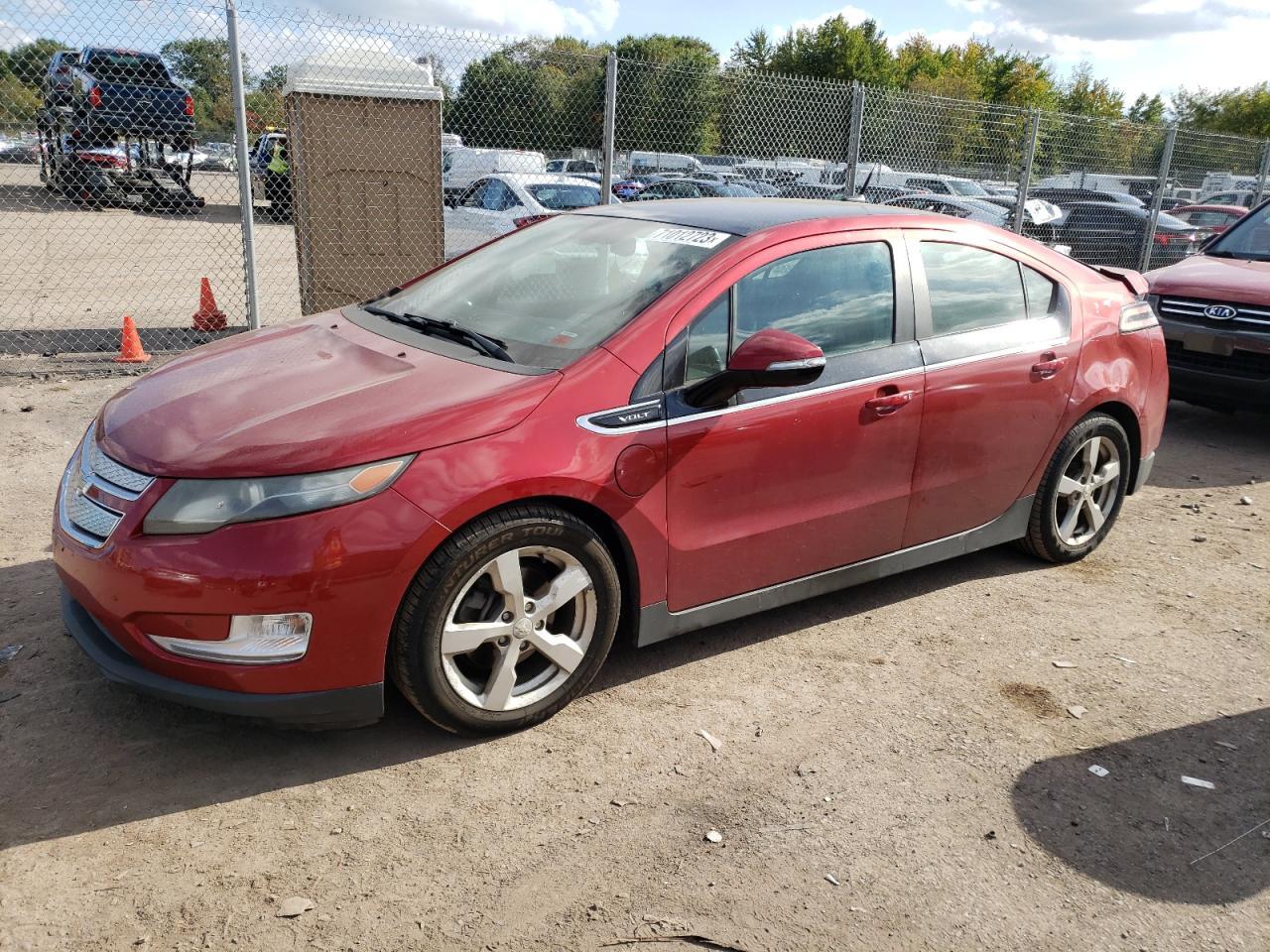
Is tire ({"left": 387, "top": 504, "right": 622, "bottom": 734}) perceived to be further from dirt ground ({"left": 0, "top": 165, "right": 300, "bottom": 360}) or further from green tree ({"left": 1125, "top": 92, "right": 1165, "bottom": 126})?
green tree ({"left": 1125, "top": 92, "right": 1165, "bottom": 126})

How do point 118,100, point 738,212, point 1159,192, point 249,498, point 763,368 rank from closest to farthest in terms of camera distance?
point 249,498 < point 763,368 < point 738,212 < point 118,100 < point 1159,192

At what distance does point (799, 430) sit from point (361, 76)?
5684mm

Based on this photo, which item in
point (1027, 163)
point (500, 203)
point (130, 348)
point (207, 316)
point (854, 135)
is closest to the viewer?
point (130, 348)

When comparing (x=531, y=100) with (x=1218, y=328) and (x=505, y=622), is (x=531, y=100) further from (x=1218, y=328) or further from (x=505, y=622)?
(x=505, y=622)

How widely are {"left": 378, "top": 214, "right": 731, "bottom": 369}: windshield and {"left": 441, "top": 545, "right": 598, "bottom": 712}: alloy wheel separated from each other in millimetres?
676

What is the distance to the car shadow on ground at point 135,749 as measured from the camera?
2.86 metres

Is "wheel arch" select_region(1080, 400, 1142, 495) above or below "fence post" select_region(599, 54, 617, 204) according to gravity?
below

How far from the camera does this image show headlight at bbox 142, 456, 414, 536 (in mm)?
2773

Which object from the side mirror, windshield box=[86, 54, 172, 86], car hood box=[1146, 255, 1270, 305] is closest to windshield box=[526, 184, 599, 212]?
windshield box=[86, 54, 172, 86]

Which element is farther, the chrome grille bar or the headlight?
the chrome grille bar

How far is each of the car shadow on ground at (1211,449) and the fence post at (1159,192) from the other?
242 inches

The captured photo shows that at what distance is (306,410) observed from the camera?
3.05 m

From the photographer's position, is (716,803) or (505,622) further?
(505,622)

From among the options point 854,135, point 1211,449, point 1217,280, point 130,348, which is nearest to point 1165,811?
point 1211,449
